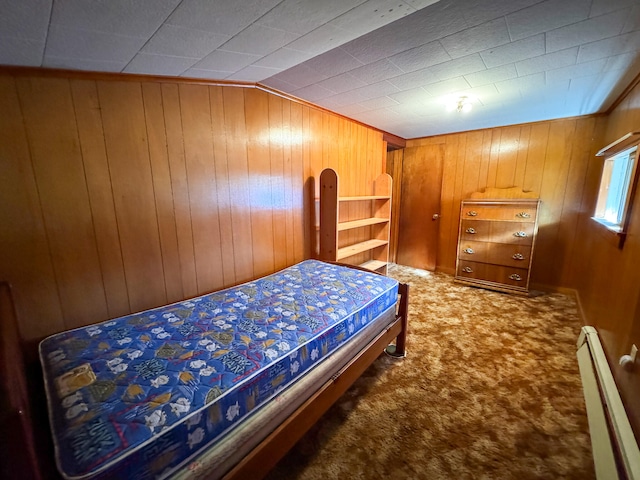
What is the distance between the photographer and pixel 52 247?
1.37 metres

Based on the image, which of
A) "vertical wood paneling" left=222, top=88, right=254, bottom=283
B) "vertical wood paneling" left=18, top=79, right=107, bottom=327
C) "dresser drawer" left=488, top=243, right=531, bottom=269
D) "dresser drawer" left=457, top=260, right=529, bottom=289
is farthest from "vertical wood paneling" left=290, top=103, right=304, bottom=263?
"dresser drawer" left=488, top=243, right=531, bottom=269

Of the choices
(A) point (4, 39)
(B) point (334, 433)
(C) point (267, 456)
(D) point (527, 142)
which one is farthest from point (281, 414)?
(D) point (527, 142)

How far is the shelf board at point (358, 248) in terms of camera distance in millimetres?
2853

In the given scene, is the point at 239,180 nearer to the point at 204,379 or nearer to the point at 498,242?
the point at 204,379

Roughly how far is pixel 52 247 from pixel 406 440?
2.16 meters

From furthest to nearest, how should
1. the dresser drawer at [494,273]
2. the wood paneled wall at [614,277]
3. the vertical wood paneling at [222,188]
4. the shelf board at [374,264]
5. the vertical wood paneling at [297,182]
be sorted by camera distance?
the shelf board at [374,264]
the dresser drawer at [494,273]
the vertical wood paneling at [297,182]
the vertical wood paneling at [222,188]
the wood paneled wall at [614,277]

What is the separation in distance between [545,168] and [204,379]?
4334mm

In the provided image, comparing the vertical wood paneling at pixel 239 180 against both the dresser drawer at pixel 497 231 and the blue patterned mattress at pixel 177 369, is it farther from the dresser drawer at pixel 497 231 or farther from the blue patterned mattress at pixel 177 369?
the dresser drawer at pixel 497 231

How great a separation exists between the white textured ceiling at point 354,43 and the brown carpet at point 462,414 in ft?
6.84

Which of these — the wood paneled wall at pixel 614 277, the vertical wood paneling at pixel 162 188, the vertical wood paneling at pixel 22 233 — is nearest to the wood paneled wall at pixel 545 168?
the wood paneled wall at pixel 614 277

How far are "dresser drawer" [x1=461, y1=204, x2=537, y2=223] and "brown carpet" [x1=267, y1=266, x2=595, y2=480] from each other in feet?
4.12

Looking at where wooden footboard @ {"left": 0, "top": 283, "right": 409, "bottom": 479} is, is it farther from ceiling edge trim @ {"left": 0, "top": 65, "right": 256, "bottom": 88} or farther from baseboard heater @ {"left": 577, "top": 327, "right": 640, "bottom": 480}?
baseboard heater @ {"left": 577, "top": 327, "right": 640, "bottom": 480}

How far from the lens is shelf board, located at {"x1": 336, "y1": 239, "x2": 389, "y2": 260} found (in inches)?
112

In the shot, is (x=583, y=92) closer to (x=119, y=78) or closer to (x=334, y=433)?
(x=334, y=433)
